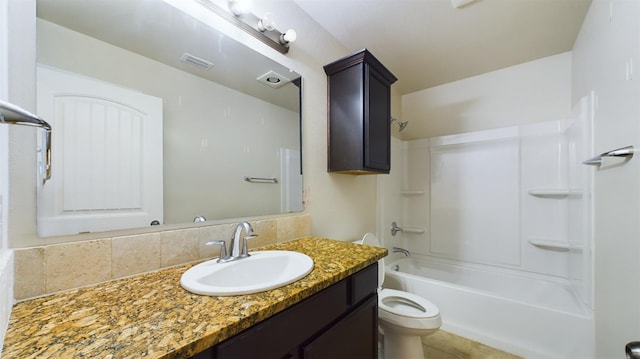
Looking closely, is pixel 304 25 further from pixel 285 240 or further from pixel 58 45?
pixel 285 240

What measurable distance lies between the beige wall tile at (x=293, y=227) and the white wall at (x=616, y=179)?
145 cm

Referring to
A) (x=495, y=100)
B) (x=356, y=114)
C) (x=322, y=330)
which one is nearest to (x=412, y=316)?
(x=322, y=330)

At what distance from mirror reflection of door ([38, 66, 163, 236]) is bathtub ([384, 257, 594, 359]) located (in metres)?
2.03

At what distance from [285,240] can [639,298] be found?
4.89 ft

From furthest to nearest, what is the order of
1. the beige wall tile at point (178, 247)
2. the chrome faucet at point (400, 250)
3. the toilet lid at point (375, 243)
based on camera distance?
the chrome faucet at point (400, 250), the toilet lid at point (375, 243), the beige wall tile at point (178, 247)

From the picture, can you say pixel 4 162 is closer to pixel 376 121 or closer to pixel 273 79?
pixel 273 79

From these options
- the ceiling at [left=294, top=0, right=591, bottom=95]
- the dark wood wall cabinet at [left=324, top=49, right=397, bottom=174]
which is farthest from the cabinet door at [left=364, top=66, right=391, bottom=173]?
the ceiling at [left=294, top=0, right=591, bottom=95]

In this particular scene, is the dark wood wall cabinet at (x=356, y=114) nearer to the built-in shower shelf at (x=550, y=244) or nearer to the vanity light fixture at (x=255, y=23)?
the vanity light fixture at (x=255, y=23)

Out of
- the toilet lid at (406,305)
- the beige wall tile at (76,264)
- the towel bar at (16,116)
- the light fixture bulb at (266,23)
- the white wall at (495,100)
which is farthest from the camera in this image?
the white wall at (495,100)

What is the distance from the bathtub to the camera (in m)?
1.54

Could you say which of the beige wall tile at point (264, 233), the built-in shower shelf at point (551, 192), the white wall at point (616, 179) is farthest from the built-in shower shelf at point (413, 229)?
the beige wall tile at point (264, 233)

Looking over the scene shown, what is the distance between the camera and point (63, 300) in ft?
2.20

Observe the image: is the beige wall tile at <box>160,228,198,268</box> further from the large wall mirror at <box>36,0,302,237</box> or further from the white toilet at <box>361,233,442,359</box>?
the white toilet at <box>361,233,442,359</box>

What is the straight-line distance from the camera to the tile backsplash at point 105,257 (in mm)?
Result: 681
